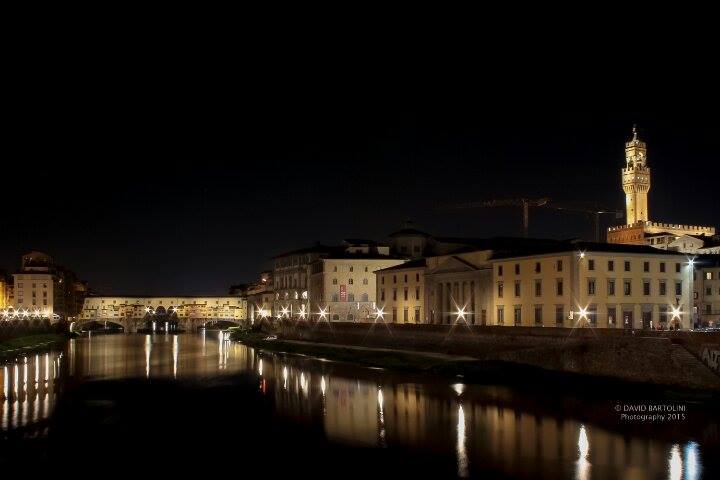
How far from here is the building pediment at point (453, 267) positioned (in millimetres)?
67562

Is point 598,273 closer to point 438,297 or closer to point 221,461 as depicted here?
→ point 438,297

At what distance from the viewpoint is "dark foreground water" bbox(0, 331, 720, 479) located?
90.4ft

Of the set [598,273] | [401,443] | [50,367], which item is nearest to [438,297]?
[598,273]

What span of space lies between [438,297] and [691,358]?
36.2 metres

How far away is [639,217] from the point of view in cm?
12144

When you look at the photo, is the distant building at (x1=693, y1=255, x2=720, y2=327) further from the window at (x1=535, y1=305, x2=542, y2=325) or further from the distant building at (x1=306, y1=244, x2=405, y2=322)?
the distant building at (x1=306, y1=244, x2=405, y2=322)

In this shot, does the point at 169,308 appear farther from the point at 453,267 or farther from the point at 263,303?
the point at 453,267

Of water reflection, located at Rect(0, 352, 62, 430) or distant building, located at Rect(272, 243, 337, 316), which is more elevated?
distant building, located at Rect(272, 243, 337, 316)

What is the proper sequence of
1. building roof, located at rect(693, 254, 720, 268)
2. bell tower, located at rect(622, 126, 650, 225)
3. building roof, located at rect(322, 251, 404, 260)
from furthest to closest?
bell tower, located at rect(622, 126, 650, 225) < building roof, located at rect(322, 251, 404, 260) < building roof, located at rect(693, 254, 720, 268)

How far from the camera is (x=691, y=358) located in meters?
37.2

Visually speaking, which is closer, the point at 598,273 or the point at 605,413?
the point at 605,413

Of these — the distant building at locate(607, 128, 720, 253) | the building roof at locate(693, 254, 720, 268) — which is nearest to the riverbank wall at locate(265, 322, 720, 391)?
the building roof at locate(693, 254, 720, 268)

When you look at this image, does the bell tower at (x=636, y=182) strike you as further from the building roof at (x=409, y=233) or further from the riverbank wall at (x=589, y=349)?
the riverbank wall at (x=589, y=349)

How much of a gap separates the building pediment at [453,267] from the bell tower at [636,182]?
59553mm
